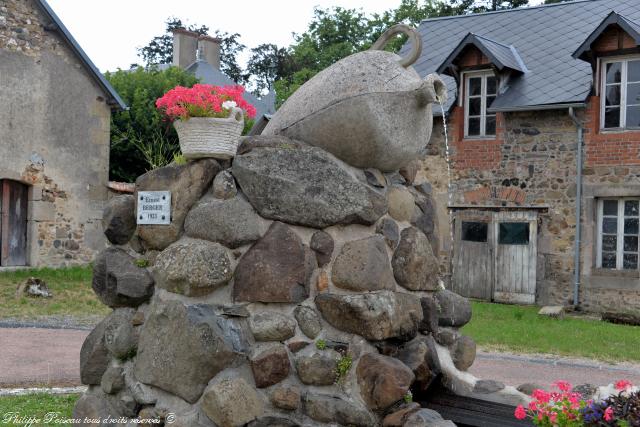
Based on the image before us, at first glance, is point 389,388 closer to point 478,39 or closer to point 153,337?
point 153,337

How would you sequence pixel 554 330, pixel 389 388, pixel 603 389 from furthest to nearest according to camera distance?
1. pixel 554 330
2. pixel 603 389
3. pixel 389 388

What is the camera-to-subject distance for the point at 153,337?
410 centimetres

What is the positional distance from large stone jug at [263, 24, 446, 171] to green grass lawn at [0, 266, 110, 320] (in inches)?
280

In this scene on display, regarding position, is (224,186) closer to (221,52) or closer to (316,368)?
(316,368)

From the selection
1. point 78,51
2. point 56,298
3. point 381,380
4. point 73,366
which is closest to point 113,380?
point 381,380

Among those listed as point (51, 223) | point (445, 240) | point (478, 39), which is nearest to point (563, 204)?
point (445, 240)

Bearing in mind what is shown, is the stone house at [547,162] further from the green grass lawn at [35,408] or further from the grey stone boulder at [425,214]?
the green grass lawn at [35,408]

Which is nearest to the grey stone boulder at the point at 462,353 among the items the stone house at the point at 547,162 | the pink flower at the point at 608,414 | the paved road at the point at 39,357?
the pink flower at the point at 608,414

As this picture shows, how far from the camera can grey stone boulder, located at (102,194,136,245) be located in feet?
14.6

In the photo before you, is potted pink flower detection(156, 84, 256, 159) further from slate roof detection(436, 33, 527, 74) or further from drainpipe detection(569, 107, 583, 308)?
slate roof detection(436, 33, 527, 74)

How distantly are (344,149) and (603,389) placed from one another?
205cm

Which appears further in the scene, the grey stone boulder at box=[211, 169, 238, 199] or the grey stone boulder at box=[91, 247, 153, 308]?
the grey stone boulder at box=[91, 247, 153, 308]

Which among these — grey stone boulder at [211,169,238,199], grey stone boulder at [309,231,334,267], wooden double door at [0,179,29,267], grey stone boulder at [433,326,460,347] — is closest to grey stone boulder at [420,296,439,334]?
grey stone boulder at [433,326,460,347]

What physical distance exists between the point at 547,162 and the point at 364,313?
35.5 feet
